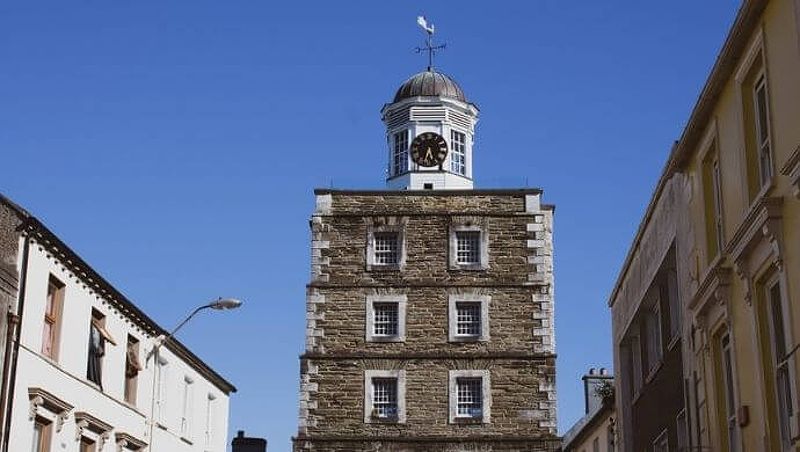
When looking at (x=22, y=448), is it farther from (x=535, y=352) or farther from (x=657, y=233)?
(x=535, y=352)

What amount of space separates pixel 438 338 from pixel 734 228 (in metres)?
29.9

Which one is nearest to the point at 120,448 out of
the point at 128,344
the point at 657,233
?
the point at 128,344

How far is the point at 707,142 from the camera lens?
1997 centimetres

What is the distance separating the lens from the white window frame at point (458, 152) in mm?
55719

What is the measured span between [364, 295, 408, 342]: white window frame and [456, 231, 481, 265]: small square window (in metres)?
2.69

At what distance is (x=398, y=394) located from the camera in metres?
46.9

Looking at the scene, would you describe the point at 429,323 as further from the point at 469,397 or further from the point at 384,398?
the point at 384,398

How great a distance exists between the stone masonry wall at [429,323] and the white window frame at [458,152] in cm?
660

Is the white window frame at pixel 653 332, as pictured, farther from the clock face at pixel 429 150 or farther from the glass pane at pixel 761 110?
the clock face at pixel 429 150

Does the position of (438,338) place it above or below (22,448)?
above

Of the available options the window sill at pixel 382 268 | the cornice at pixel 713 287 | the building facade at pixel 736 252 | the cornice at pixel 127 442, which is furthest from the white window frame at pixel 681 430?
the window sill at pixel 382 268

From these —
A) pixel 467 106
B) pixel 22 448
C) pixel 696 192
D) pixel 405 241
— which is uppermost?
pixel 467 106

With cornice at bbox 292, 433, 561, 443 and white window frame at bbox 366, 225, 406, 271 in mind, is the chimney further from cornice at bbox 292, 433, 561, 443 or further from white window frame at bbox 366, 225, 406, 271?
white window frame at bbox 366, 225, 406, 271

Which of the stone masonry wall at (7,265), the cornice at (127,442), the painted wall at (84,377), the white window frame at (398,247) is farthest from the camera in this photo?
the white window frame at (398,247)
